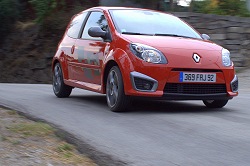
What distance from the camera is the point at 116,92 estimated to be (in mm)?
7980

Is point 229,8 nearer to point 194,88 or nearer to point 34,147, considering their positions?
point 194,88

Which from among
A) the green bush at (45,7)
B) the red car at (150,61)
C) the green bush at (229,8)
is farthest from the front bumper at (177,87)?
the green bush at (45,7)

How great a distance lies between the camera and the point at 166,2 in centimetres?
2303

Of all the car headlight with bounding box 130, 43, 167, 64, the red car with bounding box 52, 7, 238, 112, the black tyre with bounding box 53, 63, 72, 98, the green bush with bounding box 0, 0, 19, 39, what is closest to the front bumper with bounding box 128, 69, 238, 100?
the red car with bounding box 52, 7, 238, 112

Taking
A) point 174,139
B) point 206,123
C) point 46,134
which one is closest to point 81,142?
point 46,134

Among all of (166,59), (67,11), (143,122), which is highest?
(166,59)

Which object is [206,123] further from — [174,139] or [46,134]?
[46,134]

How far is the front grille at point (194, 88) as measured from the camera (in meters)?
7.72

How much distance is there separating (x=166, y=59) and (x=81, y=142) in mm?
2091

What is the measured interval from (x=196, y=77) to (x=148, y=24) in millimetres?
1432

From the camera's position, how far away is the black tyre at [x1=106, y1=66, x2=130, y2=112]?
7.82 meters

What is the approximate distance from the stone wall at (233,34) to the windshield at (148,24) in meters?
8.35

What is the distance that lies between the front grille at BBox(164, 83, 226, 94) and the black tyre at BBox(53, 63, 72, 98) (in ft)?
10.2

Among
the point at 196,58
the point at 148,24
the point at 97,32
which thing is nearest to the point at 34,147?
the point at 196,58
